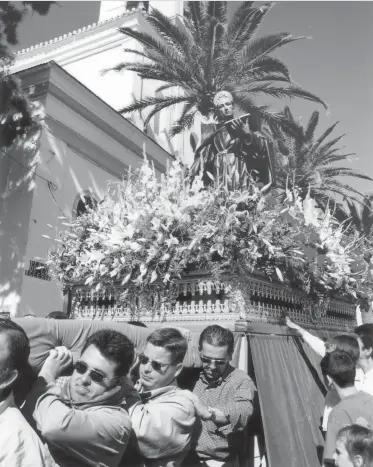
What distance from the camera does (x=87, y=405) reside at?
6.93 feet

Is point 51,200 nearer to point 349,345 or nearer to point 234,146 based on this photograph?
point 234,146

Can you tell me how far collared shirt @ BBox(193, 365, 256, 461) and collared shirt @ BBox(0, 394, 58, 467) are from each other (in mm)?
1242

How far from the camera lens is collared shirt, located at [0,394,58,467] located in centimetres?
168

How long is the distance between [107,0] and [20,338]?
18474 millimetres

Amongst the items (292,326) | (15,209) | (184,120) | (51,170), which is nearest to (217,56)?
(184,120)

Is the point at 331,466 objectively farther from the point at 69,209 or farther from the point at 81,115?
the point at 81,115

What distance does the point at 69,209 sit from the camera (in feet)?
33.2

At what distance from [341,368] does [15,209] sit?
7.77 meters

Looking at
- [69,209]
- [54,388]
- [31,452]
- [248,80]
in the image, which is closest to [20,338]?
[54,388]

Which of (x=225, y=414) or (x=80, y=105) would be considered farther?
(x=80, y=105)

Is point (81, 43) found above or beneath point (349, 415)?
above

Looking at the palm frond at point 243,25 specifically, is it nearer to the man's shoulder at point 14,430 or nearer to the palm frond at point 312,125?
the palm frond at point 312,125

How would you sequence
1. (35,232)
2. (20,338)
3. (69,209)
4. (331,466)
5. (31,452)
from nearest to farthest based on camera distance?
(31,452) < (20,338) < (331,466) < (35,232) < (69,209)

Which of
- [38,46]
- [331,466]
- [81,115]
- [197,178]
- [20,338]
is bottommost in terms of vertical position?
[331,466]
